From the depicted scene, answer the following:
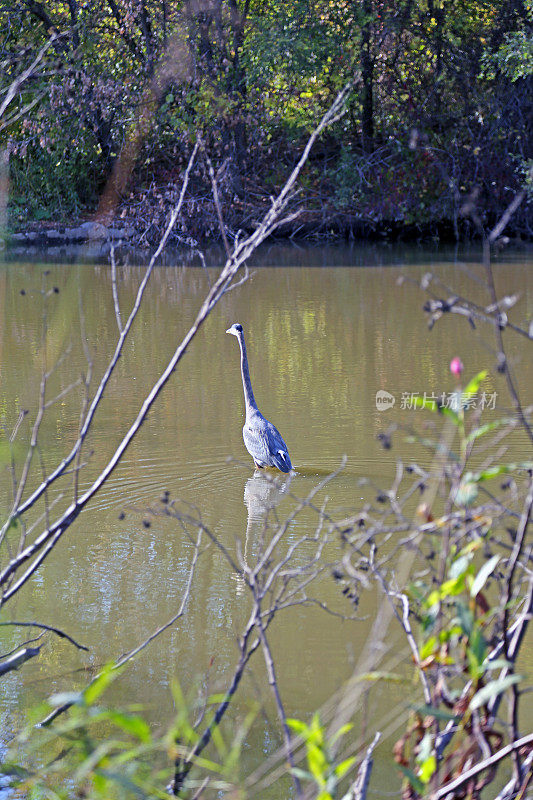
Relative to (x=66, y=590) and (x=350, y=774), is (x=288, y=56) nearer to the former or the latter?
(x=66, y=590)

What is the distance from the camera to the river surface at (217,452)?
354 cm

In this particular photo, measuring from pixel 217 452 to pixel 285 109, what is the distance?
45.4ft

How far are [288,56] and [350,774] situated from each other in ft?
53.4

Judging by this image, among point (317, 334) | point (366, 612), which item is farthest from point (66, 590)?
point (317, 334)

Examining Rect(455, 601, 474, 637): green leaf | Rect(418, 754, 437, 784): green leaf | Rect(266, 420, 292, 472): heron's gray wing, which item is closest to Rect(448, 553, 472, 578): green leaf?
Rect(455, 601, 474, 637): green leaf

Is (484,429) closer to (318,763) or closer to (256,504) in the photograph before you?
(318,763)

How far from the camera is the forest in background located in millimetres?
18438

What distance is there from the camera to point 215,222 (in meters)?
18.3

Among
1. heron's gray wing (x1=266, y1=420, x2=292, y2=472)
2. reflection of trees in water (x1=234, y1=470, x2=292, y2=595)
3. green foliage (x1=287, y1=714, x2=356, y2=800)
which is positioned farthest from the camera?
heron's gray wing (x1=266, y1=420, x2=292, y2=472)

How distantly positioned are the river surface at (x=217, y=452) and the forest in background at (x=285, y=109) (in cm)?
551

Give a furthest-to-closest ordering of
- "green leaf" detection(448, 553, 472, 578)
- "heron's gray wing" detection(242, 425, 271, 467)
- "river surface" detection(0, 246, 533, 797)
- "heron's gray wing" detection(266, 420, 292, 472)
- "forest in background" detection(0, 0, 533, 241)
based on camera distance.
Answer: "forest in background" detection(0, 0, 533, 241), "heron's gray wing" detection(242, 425, 271, 467), "heron's gray wing" detection(266, 420, 292, 472), "river surface" detection(0, 246, 533, 797), "green leaf" detection(448, 553, 472, 578)

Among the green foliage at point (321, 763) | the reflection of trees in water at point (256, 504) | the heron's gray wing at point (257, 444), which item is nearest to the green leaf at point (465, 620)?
the green foliage at point (321, 763)

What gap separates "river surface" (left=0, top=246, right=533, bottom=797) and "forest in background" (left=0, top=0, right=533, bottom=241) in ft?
18.1

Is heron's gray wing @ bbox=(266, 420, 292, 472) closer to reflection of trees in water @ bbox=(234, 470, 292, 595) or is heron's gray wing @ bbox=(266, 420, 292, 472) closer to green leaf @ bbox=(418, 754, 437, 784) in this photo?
reflection of trees in water @ bbox=(234, 470, 292, 595)
